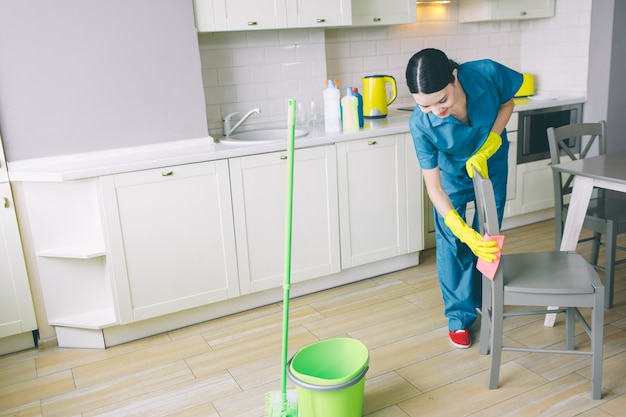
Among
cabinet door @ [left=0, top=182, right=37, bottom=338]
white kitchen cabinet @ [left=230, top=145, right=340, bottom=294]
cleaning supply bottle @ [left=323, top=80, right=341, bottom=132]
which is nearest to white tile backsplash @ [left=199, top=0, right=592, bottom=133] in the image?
cleaning supply bottle @ [left=323, top=80, right=341, bottom=132]

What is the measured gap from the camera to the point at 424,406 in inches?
87.2

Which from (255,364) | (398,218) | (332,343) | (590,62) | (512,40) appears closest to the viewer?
(332,343)

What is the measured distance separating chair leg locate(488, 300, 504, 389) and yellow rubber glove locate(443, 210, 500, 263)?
0.62 ft

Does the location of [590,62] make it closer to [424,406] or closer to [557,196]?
[557,196]

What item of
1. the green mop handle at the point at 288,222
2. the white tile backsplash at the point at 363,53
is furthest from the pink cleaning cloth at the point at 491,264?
the white tile backsplash at the point at 363,53

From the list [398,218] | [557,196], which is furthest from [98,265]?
[557,196]

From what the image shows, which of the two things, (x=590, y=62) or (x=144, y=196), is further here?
(x=590, y=62)

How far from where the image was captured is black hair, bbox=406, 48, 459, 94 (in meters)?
2.12

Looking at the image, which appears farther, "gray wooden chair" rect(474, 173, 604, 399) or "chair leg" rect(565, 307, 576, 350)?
"chair leg" rect(565, 307, 576, 350)

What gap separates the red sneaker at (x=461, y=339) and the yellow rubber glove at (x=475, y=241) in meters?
0.60

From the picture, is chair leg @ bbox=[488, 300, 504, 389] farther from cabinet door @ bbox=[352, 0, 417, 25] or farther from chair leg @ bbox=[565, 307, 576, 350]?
cabinet door @ bbox=[352, 0, 417, 25]

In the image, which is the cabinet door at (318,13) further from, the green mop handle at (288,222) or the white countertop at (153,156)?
the green mop handle at (288,222)

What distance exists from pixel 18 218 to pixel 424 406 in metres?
1.95

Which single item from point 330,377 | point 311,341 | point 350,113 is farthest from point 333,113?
point 330,377
